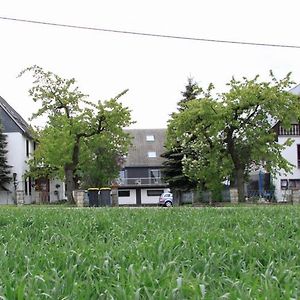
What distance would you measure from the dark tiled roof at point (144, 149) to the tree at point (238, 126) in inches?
1020

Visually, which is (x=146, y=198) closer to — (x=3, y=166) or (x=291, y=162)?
(x=291, y=162)

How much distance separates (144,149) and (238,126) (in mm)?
31243

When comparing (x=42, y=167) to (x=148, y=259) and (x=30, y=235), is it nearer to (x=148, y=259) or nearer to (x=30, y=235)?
(x=30, y=235)

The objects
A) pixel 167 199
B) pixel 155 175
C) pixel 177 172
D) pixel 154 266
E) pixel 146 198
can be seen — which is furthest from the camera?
pixel 155 175

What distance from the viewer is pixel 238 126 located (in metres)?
35.2

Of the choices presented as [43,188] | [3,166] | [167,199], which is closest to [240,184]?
[167,199]

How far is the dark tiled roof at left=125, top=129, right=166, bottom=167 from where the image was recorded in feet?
209

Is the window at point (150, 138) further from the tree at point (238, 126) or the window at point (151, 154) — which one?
the tree at point (238, 126)

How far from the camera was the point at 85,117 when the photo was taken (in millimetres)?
38562

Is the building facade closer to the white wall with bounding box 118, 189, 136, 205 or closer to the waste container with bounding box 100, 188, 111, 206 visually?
the white wall with bounding box 118, 189, 136, 205

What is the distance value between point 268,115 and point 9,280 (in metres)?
33.5

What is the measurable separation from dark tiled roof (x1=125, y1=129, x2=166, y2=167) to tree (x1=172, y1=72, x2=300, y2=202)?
25.9m

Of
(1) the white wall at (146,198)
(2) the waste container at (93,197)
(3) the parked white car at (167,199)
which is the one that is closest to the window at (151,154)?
(1) the white wall at (146,198)

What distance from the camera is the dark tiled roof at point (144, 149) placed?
63.6 metres
